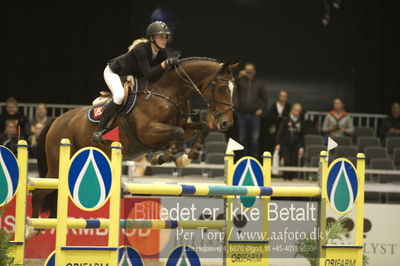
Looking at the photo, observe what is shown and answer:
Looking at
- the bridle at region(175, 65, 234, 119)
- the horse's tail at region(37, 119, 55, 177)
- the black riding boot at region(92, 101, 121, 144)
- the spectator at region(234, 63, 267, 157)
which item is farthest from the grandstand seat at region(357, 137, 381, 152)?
the black riding boot at region(92, 101, 121, 144)

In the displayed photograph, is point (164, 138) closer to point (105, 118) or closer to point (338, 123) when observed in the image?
point (105, 118)

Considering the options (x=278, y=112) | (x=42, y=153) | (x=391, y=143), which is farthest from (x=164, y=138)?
(x=391, y=143)

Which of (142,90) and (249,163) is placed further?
(142,90)

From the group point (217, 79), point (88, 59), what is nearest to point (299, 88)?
point (88, 59)

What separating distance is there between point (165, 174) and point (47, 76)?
344 centimetres

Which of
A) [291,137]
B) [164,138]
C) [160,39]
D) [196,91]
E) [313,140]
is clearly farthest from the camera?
[313,140]

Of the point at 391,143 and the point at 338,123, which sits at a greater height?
the point at 338,123

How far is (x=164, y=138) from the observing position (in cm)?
557

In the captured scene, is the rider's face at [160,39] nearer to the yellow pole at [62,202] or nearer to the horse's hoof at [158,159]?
the horse's hoof at [158,159]

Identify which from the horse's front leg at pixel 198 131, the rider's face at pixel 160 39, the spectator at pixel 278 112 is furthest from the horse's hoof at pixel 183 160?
the spectator at pixel 278 112

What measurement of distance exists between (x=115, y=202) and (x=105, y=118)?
1648 millimetres

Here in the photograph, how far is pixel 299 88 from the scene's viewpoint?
12.4 meters

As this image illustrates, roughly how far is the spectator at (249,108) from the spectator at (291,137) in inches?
14.0

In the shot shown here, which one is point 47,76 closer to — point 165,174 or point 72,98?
point 72,98
